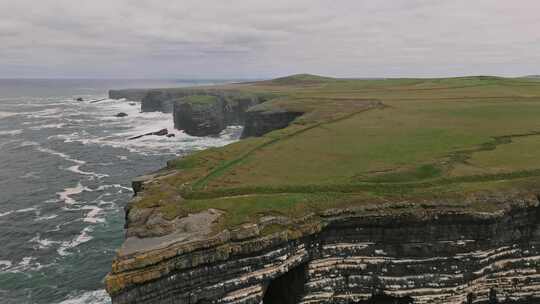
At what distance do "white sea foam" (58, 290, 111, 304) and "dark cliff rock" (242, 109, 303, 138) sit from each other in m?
43.4

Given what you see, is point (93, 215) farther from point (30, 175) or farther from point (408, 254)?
point (408, 254)

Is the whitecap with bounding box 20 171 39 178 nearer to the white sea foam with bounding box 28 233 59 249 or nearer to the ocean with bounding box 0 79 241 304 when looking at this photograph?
the ocean with bounding box 0 79 241 304

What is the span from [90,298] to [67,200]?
2571 centimetres

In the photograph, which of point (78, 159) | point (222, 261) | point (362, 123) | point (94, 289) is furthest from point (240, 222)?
point (78, 159)

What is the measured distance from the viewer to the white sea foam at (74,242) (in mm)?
39250

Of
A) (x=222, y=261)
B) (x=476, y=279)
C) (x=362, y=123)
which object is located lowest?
(x=476, y=279)

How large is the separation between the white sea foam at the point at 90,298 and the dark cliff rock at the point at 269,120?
1707 inches

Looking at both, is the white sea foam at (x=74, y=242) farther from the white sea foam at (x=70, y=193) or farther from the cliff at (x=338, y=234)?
the cliff at (x=338, y=234)

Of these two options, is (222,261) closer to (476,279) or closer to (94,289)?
(476,279)

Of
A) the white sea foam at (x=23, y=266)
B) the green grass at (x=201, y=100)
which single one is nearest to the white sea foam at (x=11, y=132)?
the green grass at (x=201, y=100)

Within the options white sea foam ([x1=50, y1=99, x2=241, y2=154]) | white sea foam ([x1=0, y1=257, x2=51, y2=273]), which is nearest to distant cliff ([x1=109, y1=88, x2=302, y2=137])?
white sea foam ([x1=50, y1=99, x2=241, y2=154])

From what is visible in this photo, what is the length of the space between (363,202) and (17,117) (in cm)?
14896

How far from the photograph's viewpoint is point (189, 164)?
3425 cm

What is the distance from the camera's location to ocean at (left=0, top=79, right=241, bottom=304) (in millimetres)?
34219
